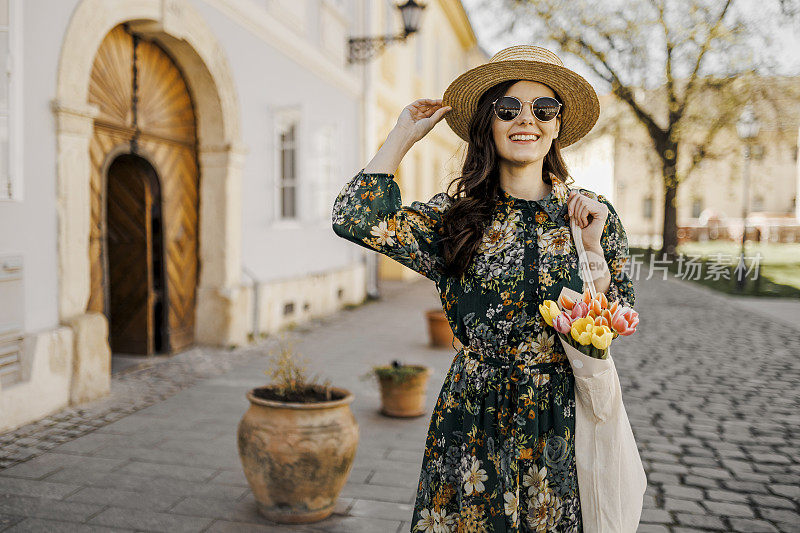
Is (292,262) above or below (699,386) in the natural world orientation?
above

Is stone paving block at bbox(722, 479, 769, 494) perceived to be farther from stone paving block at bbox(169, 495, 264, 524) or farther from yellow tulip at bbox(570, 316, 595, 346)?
yellow tulip at bbox(570, 316, 595, 346)


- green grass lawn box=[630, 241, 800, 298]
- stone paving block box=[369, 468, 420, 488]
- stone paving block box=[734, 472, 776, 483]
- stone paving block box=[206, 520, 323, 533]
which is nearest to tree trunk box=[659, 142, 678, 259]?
green grass lawn box=[630, 241, 800, 298]

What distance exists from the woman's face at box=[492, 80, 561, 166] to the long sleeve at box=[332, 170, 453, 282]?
302mm

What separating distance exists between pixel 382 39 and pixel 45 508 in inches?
378

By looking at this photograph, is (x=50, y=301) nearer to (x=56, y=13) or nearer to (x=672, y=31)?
(x=56, y=13)

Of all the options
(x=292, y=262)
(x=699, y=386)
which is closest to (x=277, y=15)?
(x=292, y=262)

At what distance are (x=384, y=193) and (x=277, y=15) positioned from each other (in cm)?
833

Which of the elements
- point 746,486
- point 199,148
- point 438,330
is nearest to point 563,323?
point 746,486

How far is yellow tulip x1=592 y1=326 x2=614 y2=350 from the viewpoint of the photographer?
176 centimetres

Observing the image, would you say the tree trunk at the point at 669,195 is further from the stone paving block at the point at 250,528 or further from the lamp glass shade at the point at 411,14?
the stone paving block at the point at 250,528

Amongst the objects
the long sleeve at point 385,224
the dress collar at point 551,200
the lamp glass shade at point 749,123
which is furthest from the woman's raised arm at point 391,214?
the lamp glass shade at point 749,123

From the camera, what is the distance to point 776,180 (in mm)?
54188

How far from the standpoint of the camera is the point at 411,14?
10.5 meters

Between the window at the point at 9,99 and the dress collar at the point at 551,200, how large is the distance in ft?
13.8
